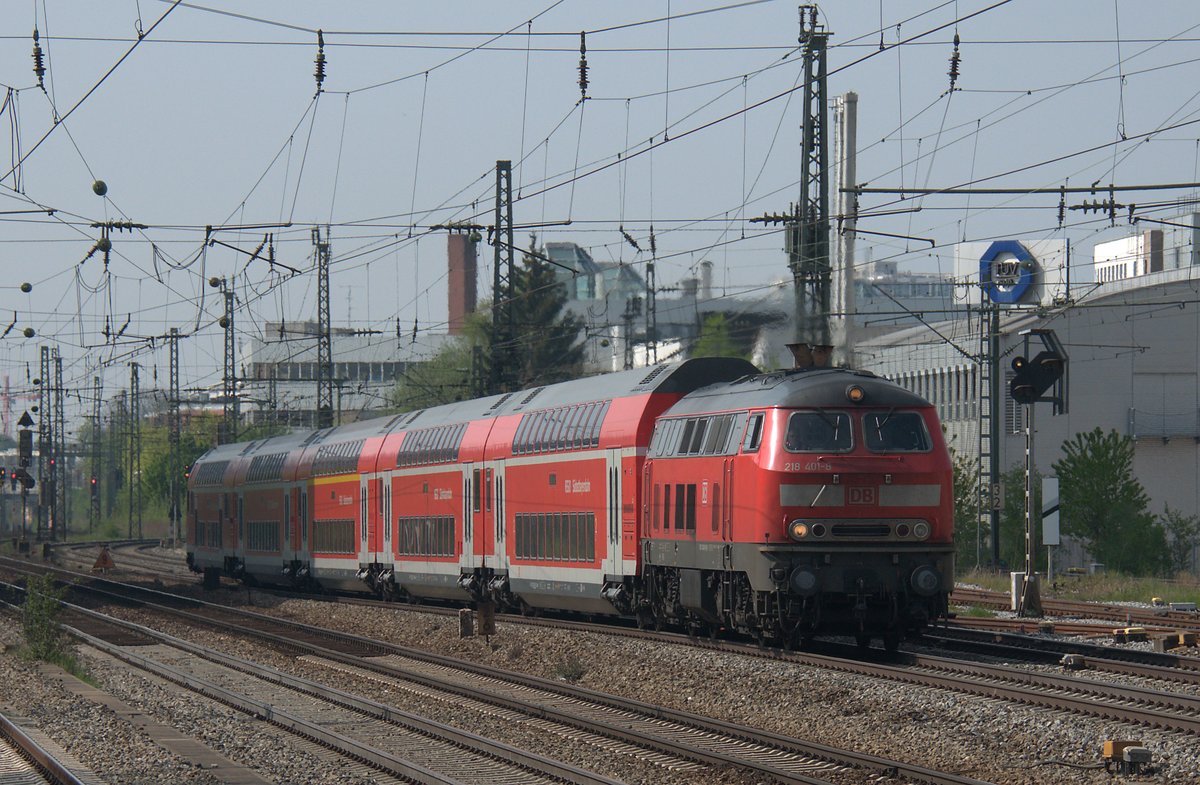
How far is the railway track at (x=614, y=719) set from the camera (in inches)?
533

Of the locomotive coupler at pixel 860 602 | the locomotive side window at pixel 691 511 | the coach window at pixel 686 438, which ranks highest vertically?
the coach window at pixel 686 438

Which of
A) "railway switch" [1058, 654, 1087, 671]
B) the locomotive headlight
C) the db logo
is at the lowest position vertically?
"railway switch" [1058, 654, 1087, 671]

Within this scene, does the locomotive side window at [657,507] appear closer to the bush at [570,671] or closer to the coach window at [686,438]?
the coach window at [686,438]

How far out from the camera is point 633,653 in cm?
2222

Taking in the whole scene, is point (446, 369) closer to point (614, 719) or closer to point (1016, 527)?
point (1016, 527)

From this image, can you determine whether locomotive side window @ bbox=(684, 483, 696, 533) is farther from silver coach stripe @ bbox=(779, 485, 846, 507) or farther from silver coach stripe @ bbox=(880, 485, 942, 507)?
silver coach stripe @ bbox=(880, 485, 942, 507)

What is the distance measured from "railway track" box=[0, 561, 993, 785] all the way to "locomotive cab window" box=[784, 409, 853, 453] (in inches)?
158

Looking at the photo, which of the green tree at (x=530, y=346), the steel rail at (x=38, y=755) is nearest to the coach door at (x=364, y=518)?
the steel rail at (x=38, y=755)

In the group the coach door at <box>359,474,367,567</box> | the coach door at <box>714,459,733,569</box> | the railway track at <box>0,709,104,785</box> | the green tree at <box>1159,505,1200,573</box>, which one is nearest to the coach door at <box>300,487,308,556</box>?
the coach door at <box>359,474,367,567</box>

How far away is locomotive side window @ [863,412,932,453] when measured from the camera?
20.3m

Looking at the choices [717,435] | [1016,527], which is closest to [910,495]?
[717,435]

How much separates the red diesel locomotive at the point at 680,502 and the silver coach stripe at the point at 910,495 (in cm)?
3

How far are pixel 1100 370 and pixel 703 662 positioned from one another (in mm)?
50878

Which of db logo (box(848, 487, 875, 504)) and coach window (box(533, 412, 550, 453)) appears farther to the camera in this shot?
coach window (box(533, 412, 550, 453))
